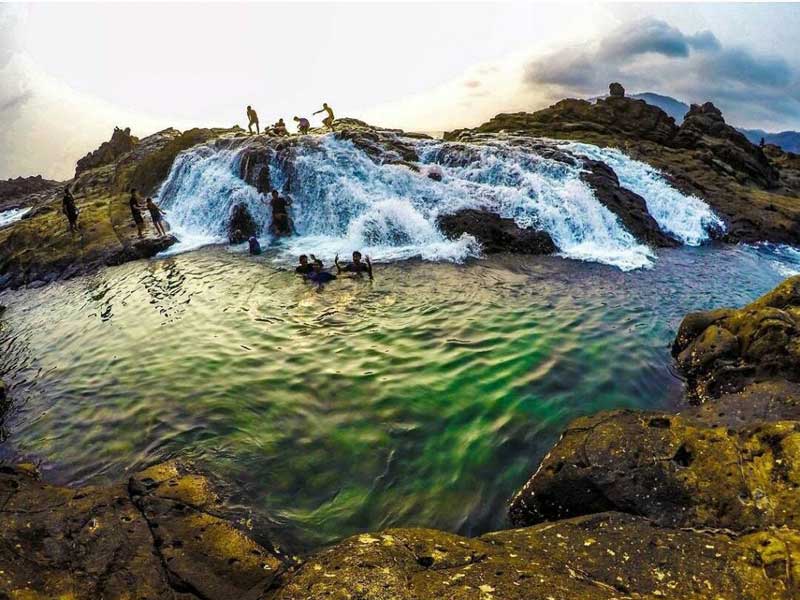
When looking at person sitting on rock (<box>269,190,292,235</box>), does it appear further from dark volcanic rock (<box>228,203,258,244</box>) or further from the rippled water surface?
the rippled water surface

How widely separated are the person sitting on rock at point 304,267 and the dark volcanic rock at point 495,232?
7.72 m

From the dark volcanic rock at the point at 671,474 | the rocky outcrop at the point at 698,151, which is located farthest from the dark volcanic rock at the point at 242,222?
the dark volcanic rock at the point at 671,474

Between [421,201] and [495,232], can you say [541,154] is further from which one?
[495,232]

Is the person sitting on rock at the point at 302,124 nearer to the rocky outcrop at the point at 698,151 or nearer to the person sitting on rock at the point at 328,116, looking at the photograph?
the person sitting on rock at the point at 328,116

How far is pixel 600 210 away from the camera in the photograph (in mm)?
23453

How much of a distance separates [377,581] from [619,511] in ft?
11.0

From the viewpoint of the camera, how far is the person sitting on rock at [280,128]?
33.6 meters

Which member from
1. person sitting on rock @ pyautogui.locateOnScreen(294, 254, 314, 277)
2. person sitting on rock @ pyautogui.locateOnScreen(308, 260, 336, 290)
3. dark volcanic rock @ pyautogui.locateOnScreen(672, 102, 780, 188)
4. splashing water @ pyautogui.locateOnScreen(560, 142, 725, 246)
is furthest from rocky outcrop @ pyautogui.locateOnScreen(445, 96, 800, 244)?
person sitting on rock @ pyautogui.locateOnScreen(294, 254, 314, 277)

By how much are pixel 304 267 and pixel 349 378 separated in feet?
25.9

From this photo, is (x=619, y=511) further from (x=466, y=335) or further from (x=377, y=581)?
(x=466, y=335)

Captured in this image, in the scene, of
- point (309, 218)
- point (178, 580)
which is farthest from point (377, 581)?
point (309, 218)

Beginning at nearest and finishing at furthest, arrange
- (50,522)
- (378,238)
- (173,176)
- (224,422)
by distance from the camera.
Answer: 1. (50,522)
2. (224,422)
3. (378,238)
4. (173,176)

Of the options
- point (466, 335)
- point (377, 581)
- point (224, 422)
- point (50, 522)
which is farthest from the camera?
point (466, 335)

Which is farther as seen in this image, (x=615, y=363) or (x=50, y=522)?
(x=615, y=363)
